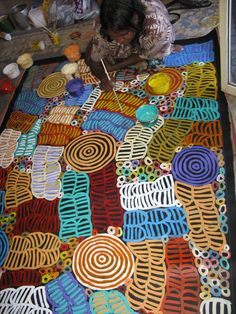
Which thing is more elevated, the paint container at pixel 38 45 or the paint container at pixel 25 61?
the paint container at pixel 38 45

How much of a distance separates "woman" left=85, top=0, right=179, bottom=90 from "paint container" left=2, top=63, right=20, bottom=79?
0.76 meters

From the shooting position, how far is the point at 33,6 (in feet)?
12.1

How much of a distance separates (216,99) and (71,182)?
119cm

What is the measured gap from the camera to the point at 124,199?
1.99 meters

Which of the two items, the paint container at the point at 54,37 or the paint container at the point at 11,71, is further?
the paint container at the point at 54,37

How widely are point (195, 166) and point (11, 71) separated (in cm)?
210

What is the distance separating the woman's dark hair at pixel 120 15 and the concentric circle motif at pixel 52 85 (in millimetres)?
917

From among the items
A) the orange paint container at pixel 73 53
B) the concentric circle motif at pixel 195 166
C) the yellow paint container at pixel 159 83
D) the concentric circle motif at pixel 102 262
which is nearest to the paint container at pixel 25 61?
the orange paint container at pixel 73 53

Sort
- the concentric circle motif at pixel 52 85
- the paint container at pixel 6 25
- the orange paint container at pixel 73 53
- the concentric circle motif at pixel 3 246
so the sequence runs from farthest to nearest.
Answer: the paint container at pixel 6 25 → the orange paint container at pixel 73 53 → the concentric circle motif at pixel 52 85 → the concentric circle motif at pixel 3 246

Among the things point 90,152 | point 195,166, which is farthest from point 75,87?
point 195,166

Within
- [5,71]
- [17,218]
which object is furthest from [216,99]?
[5,71]

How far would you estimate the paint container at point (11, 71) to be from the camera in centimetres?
308

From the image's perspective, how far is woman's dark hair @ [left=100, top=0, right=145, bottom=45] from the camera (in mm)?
1854

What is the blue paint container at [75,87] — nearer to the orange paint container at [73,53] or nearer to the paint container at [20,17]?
the orange paint container at [73,53]
